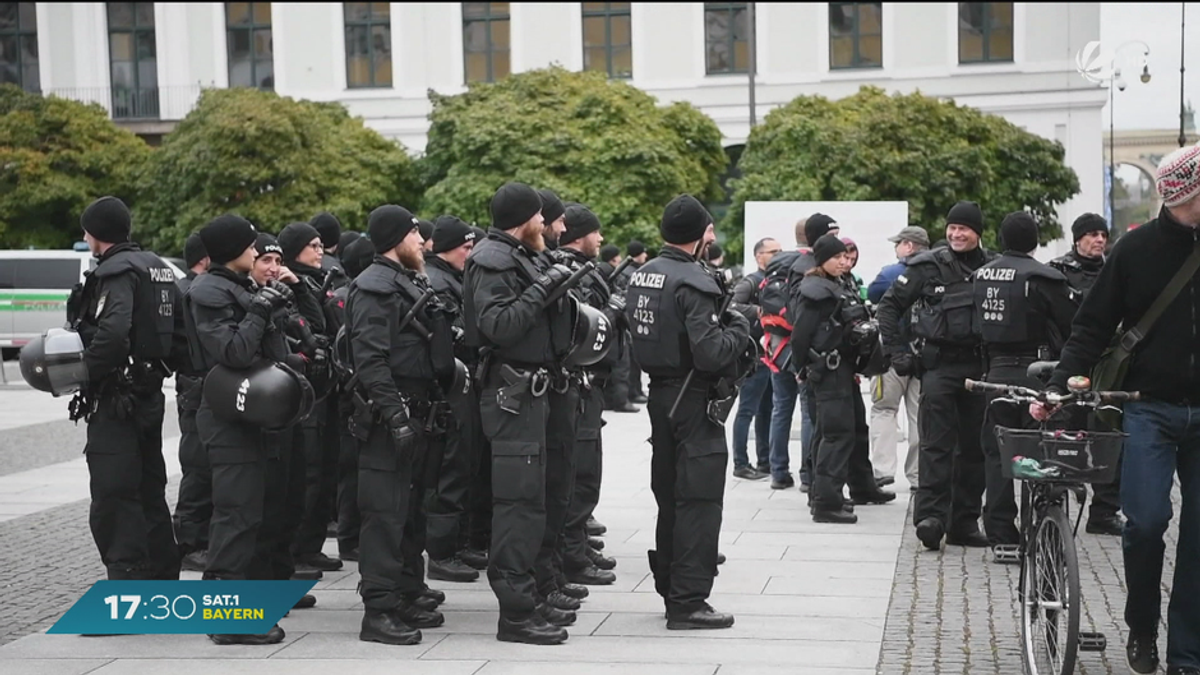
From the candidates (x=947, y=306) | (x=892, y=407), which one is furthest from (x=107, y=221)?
(x=892, y=407)

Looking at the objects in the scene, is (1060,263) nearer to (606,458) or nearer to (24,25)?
(606,458)

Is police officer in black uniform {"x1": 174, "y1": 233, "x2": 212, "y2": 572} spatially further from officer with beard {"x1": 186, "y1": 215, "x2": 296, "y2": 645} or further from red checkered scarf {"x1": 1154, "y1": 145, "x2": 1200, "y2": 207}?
red checkered scarf {"x1": 1154, "y1": 145, "x2": 1200, "y2": 207}

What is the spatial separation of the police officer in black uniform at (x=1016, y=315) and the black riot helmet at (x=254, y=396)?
13.6 feet

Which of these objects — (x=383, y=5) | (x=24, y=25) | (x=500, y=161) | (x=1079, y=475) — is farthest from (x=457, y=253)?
(x=24, y=25)

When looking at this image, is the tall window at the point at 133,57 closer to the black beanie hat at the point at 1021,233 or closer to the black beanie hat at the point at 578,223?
the black beanie hat at the point at 578,223

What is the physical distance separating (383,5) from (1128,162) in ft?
88.1

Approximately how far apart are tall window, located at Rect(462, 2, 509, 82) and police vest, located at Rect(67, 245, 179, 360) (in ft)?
109

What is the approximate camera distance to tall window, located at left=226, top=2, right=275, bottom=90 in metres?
41.0

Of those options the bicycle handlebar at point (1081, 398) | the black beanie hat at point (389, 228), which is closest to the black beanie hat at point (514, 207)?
the black beanie hat at point (389, 228)

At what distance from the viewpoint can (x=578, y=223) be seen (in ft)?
30.8

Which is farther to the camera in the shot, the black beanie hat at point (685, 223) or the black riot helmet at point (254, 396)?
the black beanie hat at point (685, 223)

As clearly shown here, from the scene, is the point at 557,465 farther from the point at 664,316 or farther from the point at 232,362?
the point at 232,362

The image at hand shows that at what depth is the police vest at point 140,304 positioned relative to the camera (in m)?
7.71

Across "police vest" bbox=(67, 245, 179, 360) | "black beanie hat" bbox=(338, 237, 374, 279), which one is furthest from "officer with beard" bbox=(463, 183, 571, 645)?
"black beanie hat" bbox=(338, 237, 374, 279)
